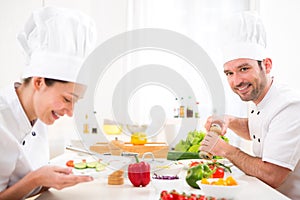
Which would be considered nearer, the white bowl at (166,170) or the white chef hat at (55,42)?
the white chef hat at (55,42)

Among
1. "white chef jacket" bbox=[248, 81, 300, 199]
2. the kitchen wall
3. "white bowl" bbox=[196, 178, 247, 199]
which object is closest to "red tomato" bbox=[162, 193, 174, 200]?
"white bowl" bbox=[196, 178, 247, 199]

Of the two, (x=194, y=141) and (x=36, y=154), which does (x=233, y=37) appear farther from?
(x=36, y=154)

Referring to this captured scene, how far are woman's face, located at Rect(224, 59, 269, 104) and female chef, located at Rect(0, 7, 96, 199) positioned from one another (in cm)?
76

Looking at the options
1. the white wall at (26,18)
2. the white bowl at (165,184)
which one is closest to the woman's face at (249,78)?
the white bowl at (165,184)

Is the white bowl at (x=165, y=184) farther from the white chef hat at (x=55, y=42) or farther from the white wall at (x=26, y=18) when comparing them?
the white wall at (x=26, y=18)

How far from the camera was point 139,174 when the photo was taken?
1444 mm

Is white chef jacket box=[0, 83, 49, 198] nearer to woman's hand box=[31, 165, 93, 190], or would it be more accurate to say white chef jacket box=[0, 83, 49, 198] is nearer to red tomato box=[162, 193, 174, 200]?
woman's hand box=[31, 165, 93, 190]

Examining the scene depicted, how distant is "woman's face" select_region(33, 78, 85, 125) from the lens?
1.28 m

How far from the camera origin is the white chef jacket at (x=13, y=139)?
127 centimetres

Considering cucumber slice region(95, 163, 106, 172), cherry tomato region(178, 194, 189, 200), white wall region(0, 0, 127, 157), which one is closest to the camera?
cherry tomato region(178, 194, 189, 200)

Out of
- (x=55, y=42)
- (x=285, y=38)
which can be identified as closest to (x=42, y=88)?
(x=55, y=42)

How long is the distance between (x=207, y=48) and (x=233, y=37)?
6.38 feet

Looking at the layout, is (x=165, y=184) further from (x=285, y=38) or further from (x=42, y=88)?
(x=285, y=38)

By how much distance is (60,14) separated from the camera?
4.19 feet
